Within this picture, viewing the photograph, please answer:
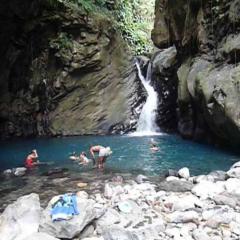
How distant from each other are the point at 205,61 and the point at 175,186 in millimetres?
8672

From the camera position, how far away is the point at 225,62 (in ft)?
54.4

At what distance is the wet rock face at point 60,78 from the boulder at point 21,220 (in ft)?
49.2

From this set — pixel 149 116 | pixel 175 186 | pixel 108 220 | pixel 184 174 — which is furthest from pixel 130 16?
pixel 108 220

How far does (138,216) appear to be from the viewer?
27.3 feet

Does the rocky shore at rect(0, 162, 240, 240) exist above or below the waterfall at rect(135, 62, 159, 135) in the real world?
below

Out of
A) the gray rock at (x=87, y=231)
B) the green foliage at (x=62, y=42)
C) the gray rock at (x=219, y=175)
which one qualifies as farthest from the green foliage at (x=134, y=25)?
the gray rock at (x=87, y=231)

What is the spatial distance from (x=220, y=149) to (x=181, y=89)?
13.3 ft

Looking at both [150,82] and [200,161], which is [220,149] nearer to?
[200,161]

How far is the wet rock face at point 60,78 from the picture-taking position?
73.4 ft

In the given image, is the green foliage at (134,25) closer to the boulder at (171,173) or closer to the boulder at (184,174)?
the boulder at (171,173)

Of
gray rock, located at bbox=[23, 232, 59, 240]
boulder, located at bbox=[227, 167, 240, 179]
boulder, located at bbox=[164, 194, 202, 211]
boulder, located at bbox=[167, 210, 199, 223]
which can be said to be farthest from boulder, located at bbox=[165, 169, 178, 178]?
gray rock, located at bbox=[23, 232, 59, 240]

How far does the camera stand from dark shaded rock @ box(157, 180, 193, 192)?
10.7 meters

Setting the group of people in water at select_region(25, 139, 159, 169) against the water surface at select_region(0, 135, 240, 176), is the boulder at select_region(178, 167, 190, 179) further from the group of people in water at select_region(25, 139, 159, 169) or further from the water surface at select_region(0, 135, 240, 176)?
the group of people in water at select_region(25, 139, 159, 169)

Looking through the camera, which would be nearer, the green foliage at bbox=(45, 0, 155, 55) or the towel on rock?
the towel on rock
